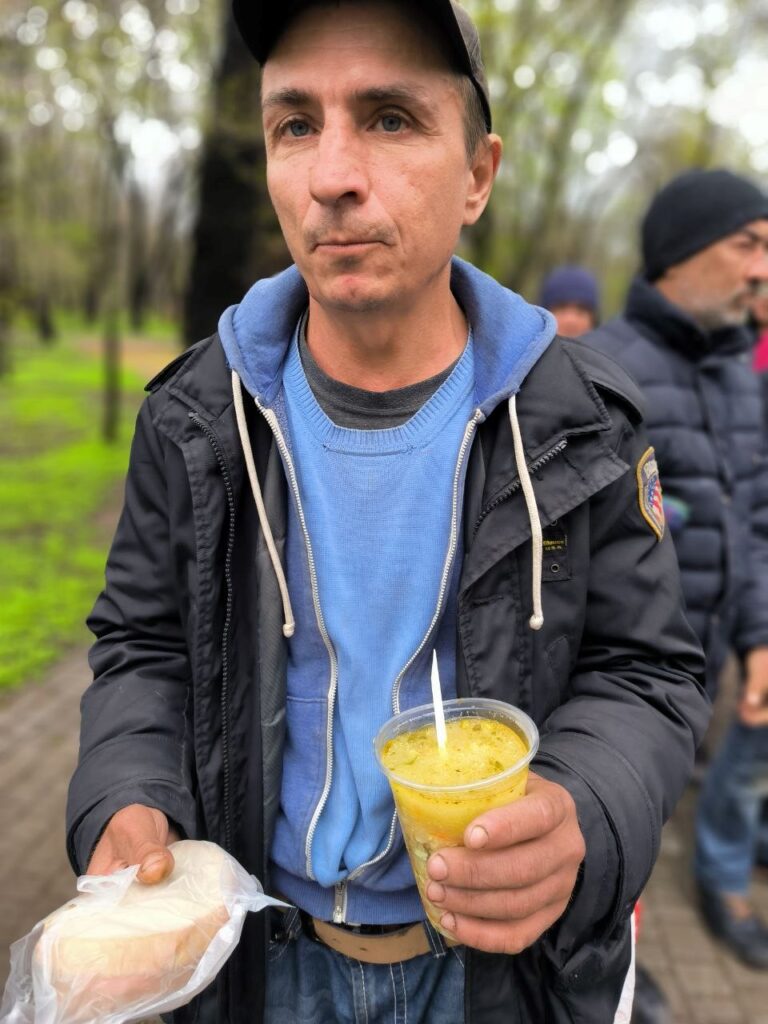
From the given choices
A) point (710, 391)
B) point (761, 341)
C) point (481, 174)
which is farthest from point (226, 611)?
point (761, 341)

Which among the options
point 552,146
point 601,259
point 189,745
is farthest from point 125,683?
point 601,259

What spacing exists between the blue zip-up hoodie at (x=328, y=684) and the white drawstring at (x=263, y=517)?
A: 28mm

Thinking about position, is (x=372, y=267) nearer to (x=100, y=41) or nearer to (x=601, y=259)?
(x=100, y=41)

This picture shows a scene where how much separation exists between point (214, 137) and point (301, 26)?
17.0 ft

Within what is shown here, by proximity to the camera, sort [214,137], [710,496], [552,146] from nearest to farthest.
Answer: [710,496]
[214,137]
[552,146]

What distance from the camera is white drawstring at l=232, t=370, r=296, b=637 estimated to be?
5.11ft

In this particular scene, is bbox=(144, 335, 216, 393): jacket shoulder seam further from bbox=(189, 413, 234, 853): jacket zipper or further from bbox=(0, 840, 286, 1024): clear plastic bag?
bbox=(0, 840, 286, 1024): clear plastic bag

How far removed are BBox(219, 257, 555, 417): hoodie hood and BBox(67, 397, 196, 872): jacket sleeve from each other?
8.8 inches

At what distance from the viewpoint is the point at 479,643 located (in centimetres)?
150

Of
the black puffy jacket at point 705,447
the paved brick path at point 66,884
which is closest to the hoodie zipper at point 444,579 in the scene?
the black puffy jacket at point 705,447

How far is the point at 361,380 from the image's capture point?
1.61 m

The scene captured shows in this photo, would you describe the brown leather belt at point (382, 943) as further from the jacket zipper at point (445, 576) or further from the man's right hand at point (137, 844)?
the man's right hand at point (137, 844)

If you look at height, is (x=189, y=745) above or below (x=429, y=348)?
below

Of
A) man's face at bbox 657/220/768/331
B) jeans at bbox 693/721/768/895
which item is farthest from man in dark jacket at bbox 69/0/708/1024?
jeans at bbox 693/721/768/895
